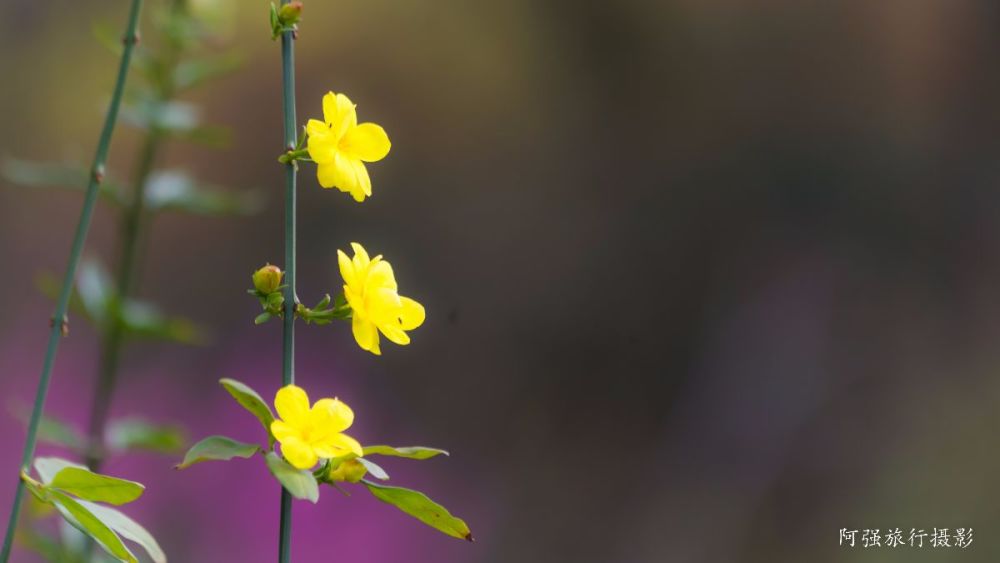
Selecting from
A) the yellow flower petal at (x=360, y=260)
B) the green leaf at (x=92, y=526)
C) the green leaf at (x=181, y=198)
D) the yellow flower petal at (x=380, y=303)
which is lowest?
the green leaf at (x=92, y=526)

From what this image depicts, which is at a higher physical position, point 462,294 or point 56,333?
point 462,294

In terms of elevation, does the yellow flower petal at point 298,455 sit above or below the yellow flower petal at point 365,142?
below

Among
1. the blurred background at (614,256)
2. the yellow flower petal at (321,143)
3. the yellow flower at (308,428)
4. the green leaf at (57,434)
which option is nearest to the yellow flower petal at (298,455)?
the yellow flower at (308,428)

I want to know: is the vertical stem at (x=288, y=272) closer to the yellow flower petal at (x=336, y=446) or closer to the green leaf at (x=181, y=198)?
the yellow flower petal at (x=336, y=446)

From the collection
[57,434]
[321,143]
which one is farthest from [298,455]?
[57,434]

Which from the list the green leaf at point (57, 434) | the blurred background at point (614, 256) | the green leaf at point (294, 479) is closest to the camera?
the green leaf at point (294, 479)

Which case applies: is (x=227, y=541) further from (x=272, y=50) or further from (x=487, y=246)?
(x=272, y=50)

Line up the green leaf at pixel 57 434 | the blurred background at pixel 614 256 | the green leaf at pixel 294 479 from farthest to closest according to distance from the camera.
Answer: the blurred background at pixel 614 256
the green leaf at pixel 57 434
the green leaf at pixel 294 479

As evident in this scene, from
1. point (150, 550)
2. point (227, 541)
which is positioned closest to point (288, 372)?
point (150, 550)

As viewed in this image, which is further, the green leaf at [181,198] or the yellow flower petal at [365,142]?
the green leaf at [181,198]
